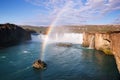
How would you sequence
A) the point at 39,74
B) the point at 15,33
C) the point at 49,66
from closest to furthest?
the point at 39,74 < the point at 49,66 < the point at 15,33

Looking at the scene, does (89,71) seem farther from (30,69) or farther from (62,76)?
(30,69)

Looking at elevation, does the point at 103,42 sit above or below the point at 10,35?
below

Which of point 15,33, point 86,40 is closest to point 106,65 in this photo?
point 86,40

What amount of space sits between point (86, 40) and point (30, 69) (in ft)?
131

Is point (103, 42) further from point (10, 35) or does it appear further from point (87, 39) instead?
point (10, 35)

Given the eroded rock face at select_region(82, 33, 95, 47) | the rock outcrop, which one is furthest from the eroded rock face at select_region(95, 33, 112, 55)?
the rock outcrop

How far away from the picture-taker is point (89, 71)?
31.9 metres

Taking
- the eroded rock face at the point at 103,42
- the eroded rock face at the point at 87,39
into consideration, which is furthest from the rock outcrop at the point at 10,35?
the eroded rock face at the point at 103,42

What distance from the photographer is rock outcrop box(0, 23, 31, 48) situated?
239 feet

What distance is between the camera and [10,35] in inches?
3174

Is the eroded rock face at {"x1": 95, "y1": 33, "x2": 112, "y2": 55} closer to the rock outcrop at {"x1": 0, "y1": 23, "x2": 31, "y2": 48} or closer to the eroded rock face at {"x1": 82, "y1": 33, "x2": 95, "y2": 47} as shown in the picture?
the eroded rock face at {"x1": 82, "y1": 33, "x2": 95, "y2": 47}

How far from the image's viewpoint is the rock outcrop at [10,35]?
239 feet

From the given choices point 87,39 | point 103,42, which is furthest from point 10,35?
point 103,42

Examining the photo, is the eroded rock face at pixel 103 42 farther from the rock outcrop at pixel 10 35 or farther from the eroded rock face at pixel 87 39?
the rock outcrop at pixel 10 35
